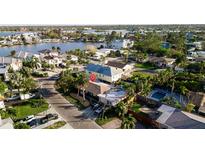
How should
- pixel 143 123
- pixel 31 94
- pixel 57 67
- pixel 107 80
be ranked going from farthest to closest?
pixel 57 67, pixel 107 80, pixel 31 94, pixel 143 123

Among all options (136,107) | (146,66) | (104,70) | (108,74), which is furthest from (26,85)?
(146,66)

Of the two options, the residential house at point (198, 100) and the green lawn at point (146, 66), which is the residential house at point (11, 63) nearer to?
the green lawn at point (146, 66)

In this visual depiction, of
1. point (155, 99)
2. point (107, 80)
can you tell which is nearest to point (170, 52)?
point (107, 80)

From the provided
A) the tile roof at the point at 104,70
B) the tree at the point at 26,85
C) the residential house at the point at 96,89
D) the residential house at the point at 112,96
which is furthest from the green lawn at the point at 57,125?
the tile roof at the point at 104,70

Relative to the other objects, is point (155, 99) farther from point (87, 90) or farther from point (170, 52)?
point (170, 52)

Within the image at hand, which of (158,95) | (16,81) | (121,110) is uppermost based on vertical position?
(16,81)

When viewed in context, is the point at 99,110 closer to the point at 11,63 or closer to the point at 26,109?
the point at 26,109
